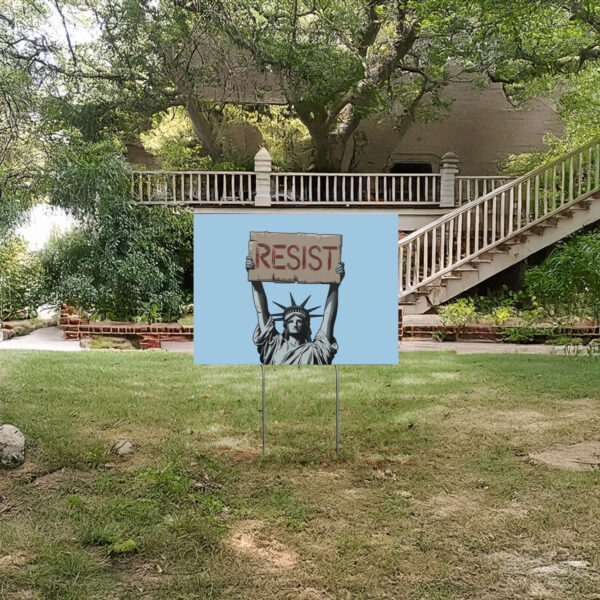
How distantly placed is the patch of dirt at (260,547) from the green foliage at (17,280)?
4.80 metres

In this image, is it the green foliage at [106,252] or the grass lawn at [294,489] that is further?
the green foliage at [106,252]

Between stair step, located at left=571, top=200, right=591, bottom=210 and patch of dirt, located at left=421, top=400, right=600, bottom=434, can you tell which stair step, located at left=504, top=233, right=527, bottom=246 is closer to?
stair step, located at left=571, top=200, right=591, bottom=210

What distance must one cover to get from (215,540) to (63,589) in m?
0.62

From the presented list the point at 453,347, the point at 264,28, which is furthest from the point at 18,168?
the point at 453,347

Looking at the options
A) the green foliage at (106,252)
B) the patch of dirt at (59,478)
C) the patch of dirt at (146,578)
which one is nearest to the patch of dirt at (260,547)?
the patch of dirt at (146,578)

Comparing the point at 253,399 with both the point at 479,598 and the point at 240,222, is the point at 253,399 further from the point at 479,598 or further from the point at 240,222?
the point at 479,598

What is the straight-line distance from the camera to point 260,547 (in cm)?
267

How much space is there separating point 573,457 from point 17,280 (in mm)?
5636

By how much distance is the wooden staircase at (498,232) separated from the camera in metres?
6.78

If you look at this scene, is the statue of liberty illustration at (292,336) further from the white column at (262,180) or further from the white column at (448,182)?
the white column at (448,182)

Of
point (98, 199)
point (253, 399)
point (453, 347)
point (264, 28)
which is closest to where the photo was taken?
point (253, 399)

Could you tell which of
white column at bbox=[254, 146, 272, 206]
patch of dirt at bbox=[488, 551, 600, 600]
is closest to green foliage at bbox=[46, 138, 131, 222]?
white column at bbox=[254, 146, 272, 206]

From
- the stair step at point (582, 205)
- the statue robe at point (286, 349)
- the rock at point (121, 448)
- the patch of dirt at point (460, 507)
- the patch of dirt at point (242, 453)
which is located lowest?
the patch of dirt at point (460, 507)

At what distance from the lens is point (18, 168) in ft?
20.9
